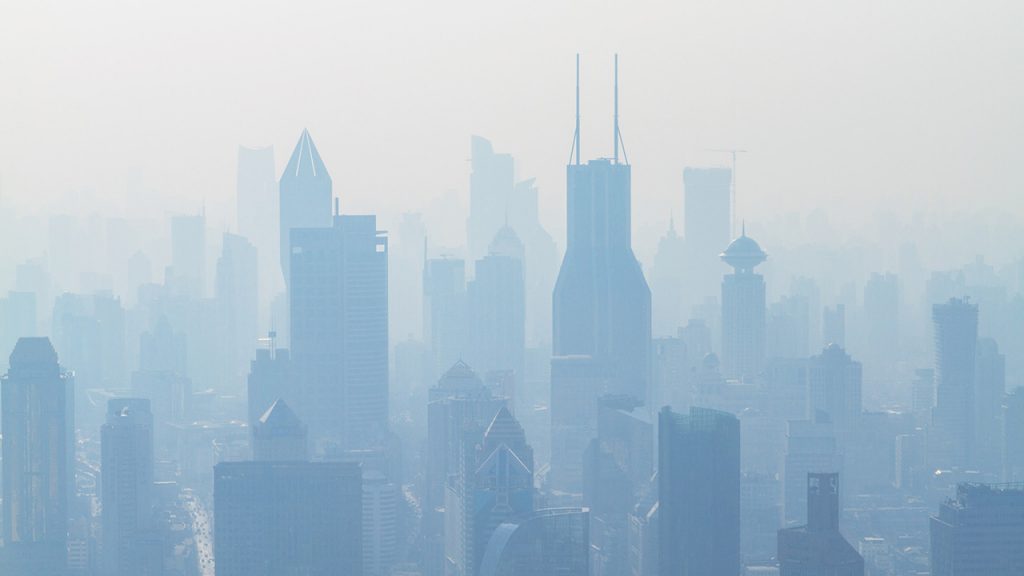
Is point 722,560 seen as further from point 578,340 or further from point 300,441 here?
point 578,340

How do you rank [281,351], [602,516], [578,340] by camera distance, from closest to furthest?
1. [602,516]
2. [281,351]
3. [578,340]

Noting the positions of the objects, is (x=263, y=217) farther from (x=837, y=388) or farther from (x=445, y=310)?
(x=837, y=388)

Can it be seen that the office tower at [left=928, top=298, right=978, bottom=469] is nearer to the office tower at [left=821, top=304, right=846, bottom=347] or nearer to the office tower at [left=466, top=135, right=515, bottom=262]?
the office tower at [left=821, top=304, right=846, bottom=347]

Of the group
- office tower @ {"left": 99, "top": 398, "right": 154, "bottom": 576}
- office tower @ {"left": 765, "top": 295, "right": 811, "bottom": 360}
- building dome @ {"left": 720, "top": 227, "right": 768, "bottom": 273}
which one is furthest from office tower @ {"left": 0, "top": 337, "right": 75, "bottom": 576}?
building dome @ {"left": 720, "top": 227, "right": 768, "bottom": 273}

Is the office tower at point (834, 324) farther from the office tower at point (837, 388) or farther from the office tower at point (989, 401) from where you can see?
the office tower at point (989, 401)

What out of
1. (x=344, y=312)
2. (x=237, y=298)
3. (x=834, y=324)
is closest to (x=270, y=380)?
(x=344, y=312)

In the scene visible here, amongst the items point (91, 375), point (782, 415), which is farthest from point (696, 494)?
point (91, 375)
